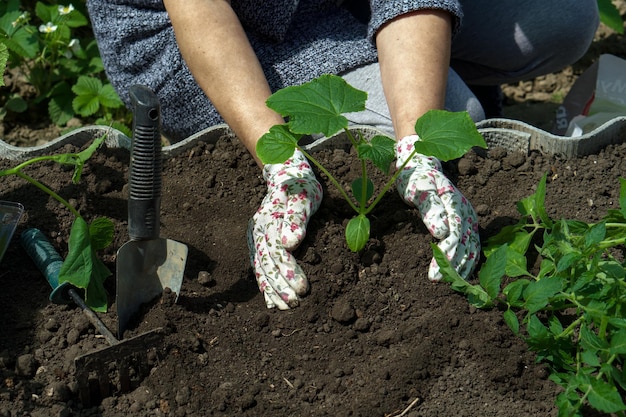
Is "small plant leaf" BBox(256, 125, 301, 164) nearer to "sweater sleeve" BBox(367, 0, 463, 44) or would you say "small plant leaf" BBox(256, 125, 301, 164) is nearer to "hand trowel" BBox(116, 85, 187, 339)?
"hand trowel" BBox(116, 85, 187, 339)

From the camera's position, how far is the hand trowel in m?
1.72

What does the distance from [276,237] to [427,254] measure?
1.19 ft

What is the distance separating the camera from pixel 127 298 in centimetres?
190

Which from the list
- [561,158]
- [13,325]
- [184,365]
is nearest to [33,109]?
[13,325]

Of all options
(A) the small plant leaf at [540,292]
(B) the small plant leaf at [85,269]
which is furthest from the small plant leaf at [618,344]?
(B) the small plant leaf at [85,269]

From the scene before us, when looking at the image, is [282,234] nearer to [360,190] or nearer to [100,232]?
[360,190]

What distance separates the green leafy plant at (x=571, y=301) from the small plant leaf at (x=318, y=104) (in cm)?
35

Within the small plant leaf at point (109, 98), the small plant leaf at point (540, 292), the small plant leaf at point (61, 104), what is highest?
the small plant leaf at point (540, 292)

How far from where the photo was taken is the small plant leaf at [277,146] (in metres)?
1.85

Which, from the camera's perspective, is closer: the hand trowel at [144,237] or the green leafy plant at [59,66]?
the hand trowel at [144,237]

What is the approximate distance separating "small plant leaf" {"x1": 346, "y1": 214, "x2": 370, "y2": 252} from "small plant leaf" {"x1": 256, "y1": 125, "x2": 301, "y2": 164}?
23 cm

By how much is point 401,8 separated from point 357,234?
29.0 inches

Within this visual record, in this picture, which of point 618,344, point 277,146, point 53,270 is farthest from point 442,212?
point 53,270

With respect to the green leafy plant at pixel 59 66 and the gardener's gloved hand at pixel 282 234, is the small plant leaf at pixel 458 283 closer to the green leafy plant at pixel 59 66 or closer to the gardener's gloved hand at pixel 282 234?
the gardener's gloved hand at pixel 282 234
